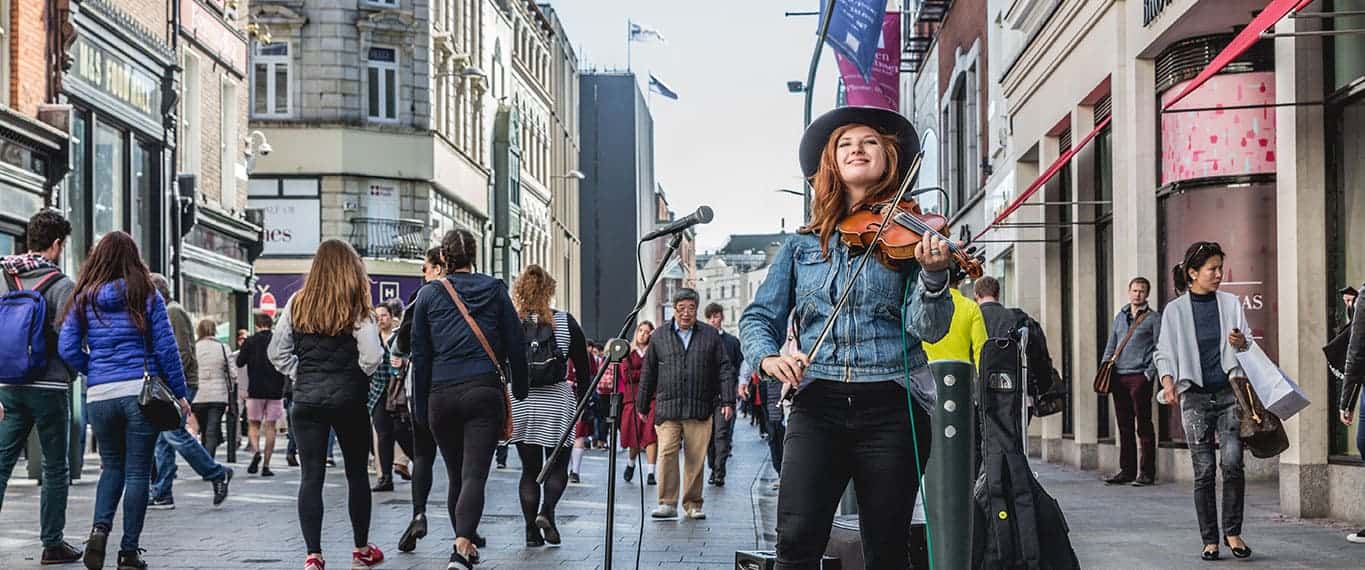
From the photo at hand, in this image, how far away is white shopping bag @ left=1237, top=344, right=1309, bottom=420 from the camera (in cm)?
945

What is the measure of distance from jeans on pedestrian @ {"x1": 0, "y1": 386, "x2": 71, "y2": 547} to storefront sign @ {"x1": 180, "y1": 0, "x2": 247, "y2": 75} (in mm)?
19931

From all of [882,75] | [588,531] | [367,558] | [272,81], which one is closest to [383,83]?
[272,81]

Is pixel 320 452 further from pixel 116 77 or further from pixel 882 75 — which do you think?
pixel 882 75

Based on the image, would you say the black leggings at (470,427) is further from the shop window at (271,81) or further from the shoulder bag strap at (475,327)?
the shop window at (271,81)

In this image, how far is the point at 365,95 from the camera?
1850 inches

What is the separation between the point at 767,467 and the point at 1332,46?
10685 mm

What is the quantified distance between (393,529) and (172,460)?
284 centimetres

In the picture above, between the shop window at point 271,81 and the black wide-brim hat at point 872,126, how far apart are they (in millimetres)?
42197

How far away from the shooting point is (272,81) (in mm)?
46156

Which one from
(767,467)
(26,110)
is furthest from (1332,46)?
(26,110)

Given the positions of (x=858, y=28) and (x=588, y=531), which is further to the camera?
(x=858, y=28)

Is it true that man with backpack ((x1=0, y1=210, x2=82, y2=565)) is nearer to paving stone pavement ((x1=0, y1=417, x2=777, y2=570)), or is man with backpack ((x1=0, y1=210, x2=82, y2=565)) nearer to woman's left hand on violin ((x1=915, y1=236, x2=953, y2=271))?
paving stone pavement ((x1=0, y1=417, x2=777, y2=570))

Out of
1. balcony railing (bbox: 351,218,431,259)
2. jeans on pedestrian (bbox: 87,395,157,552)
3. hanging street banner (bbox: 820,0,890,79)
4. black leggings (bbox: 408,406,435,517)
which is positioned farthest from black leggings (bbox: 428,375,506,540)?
balcony railing (bbox: 351,218,431,259)

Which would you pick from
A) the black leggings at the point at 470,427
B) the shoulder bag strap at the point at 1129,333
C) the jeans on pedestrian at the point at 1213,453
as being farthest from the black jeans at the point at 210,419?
the jeans on pedestrian at the point at 1213,453
